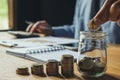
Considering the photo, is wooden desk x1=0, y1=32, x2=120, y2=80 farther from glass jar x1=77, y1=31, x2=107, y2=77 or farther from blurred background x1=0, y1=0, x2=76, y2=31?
blurred background x1=0, y1=0, x2=76, y2=31

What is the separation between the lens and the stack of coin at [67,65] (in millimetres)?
830

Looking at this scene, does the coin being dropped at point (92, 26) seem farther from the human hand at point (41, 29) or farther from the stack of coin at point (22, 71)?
the human hand at point (41, 29)

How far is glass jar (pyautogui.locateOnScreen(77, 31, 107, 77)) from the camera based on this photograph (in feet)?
2.66

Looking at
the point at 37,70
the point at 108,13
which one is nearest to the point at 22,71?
the point at 37,70

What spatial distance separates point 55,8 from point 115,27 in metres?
1.42

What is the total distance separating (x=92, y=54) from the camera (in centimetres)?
83

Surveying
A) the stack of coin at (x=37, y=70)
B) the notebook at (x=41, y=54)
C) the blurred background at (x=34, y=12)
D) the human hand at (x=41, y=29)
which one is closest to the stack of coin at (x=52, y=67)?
the stack of coin at (x=37, y=70)

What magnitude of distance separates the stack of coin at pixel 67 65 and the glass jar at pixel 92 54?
2 centimetres

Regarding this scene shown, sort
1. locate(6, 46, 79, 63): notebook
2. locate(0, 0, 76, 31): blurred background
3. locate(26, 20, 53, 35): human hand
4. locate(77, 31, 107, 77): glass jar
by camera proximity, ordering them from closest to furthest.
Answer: locate(77, 31, 107, 77): glass jar < locate(6, 46, 79, 63): notebook < locate(26, 20, 53, 35): human hand < locate(0, 0, 76, 31): blurred background

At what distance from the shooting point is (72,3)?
3059 millimetres

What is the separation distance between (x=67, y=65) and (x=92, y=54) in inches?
3.2

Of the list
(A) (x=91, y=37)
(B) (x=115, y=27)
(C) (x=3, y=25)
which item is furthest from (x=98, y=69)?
(C) (x=3, y=25)

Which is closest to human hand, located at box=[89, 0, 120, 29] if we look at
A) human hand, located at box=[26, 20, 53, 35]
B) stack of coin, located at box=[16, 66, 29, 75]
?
stack of coin, located at box=[16, 66, 29, 75]

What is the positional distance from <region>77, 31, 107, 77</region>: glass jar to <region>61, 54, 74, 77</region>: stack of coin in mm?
24
